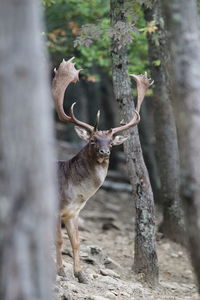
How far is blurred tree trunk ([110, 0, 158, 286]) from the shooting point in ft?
31.6

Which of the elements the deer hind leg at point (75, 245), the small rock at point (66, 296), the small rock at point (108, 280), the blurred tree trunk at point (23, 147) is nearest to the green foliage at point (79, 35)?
the deer hind leg at point (75, 245)

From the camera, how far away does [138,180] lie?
964cm

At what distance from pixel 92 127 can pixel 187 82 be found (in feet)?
11.4

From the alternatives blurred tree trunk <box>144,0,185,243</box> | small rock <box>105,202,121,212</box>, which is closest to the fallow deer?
blurred tree trunk <box>144,0,185,243</box>

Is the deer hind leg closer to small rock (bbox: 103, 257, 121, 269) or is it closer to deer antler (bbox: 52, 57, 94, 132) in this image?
small rock (bbox: 103, 257, 121, 269)

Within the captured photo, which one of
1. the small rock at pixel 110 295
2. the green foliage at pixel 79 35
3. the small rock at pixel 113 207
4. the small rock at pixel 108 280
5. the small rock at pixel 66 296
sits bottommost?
the small rock at pixel 110 295

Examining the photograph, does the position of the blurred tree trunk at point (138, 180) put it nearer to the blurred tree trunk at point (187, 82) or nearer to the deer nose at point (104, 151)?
the deer nose at point (104, 151)

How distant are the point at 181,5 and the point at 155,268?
4.67 m

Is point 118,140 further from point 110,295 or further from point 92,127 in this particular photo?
point 110,295

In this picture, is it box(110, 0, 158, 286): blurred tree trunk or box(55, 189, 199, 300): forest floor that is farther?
box(110, 0, 158, 286): blurred tree trunk

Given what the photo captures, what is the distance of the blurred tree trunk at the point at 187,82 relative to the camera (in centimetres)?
635

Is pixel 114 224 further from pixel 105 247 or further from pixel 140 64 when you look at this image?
pixel 140 64

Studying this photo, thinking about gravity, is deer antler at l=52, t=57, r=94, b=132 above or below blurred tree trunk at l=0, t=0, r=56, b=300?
above

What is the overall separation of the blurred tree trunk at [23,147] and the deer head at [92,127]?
4.55m
